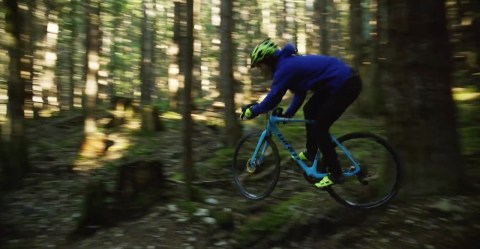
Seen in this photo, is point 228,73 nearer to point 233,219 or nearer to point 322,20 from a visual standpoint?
point 233,219

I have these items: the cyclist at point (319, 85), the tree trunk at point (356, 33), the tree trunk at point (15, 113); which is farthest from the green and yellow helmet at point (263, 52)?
the tree trunk at point (356, 33)

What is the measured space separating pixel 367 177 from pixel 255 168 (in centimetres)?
156

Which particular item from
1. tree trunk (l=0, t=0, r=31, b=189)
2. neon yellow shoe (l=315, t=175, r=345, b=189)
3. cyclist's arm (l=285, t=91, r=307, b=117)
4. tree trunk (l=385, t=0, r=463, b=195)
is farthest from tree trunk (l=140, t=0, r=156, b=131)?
tree trunk (l=385, t=0, r=463, b=195)

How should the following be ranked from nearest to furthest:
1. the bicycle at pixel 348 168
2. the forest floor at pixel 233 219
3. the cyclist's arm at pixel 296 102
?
the forest floor at pixel 233 219
the bicycle at pixel 348 168
the cyclist's arm at pixel 296 102

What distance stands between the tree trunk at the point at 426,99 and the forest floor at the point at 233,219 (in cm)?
28

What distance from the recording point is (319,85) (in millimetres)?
5652

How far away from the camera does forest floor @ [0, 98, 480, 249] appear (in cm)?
531

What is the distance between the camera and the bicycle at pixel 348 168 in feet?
18.7

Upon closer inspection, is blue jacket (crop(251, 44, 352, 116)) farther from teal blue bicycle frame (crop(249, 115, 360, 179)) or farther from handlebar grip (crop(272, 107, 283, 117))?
handlebar grip (crop(272, 107, 283, 117))

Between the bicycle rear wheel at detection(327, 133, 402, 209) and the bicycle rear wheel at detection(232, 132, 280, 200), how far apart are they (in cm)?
92

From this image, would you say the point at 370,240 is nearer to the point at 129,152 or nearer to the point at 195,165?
the point at 195,165

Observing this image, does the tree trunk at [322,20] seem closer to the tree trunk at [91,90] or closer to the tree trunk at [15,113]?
the tree trunk at [91,90]

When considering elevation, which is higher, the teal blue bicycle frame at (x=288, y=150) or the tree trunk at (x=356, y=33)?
the tree trunk at (x=356, y=33)

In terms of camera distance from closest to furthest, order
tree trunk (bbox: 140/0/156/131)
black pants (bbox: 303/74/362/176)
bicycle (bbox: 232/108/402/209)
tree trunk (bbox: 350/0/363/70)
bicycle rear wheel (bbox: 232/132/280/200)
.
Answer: black pants (bbox: 303/74/362/176)
bicycle (bbox: 232/108/402/209)
bicycle rear wheel (bbox: 232/132/280/200)
tree trunk (bbox: 350/0/363/70)
tree trunk (bbox: 140/0/156/131)
